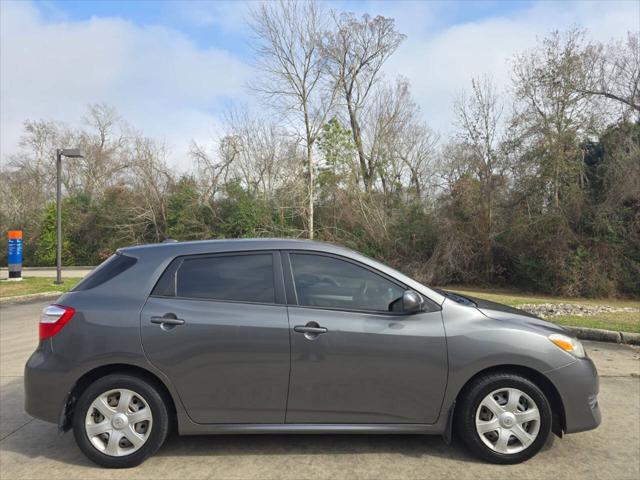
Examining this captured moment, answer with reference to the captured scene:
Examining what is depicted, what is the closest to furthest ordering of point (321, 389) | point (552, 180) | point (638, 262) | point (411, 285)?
point (321, 389), point (411, 285), point (638, 262), point (552, 180)

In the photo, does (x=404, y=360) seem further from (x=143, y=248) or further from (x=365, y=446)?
(x=143, y=248)

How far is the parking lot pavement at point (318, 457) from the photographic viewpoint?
3.35 m

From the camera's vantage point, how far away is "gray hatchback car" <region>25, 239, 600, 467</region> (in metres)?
3.45

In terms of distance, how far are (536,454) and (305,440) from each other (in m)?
1.83

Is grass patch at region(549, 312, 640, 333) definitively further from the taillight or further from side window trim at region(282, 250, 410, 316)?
the taillight

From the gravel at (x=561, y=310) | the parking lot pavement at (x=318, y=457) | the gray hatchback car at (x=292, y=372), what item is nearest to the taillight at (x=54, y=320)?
the gray hatchback car at (x=292, y=372)

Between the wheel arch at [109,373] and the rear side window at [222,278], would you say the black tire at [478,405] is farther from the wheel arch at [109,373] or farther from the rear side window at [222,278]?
the wheel arch at [109,373]

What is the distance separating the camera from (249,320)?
3496 mm

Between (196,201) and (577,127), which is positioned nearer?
(577,127)

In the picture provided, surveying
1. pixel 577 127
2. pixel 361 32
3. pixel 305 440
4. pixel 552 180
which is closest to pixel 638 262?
pixel 552 180

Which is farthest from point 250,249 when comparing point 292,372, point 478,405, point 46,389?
point 478,405

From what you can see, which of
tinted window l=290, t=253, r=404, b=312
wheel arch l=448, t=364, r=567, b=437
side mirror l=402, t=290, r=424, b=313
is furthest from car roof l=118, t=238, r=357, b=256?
wheel arch l=448, t=364, r=567, b=437

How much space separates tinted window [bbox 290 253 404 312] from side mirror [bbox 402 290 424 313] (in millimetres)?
141

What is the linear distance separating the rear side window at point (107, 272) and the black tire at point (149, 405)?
0.76m
